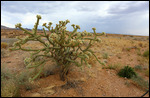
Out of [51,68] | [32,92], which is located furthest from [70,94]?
[51,68]

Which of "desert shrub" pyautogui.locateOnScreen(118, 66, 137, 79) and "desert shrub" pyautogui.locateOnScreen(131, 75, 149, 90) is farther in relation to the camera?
"desert shrub" pyautogui.locateOnScreen(118, 66, 137, 79)

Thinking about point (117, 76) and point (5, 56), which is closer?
point (117, 76)

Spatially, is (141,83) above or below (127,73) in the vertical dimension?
below

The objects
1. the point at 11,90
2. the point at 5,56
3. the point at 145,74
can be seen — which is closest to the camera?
the point at 11,90

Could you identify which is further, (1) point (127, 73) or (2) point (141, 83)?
(1) point (127, 73)

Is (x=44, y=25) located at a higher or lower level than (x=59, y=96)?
higher

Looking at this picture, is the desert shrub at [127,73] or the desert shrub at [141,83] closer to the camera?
the desert shrub at [141,83]

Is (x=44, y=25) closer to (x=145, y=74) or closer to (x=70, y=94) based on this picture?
(x=70, y=94)

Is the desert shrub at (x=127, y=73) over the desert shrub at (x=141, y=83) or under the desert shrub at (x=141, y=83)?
over

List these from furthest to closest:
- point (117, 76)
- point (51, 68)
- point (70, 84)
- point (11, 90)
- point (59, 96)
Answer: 1. point (117, 76)
2. point (51, 68)
3. point (70, 84)
4. point (59, 96)
5. point (11, 90)

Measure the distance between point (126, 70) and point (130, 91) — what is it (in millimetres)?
1042

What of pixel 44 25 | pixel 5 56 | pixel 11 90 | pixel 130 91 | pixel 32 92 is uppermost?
pixel 44 25

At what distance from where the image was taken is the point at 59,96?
253 centimetres

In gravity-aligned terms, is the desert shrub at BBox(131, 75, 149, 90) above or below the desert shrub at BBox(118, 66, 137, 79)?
below
